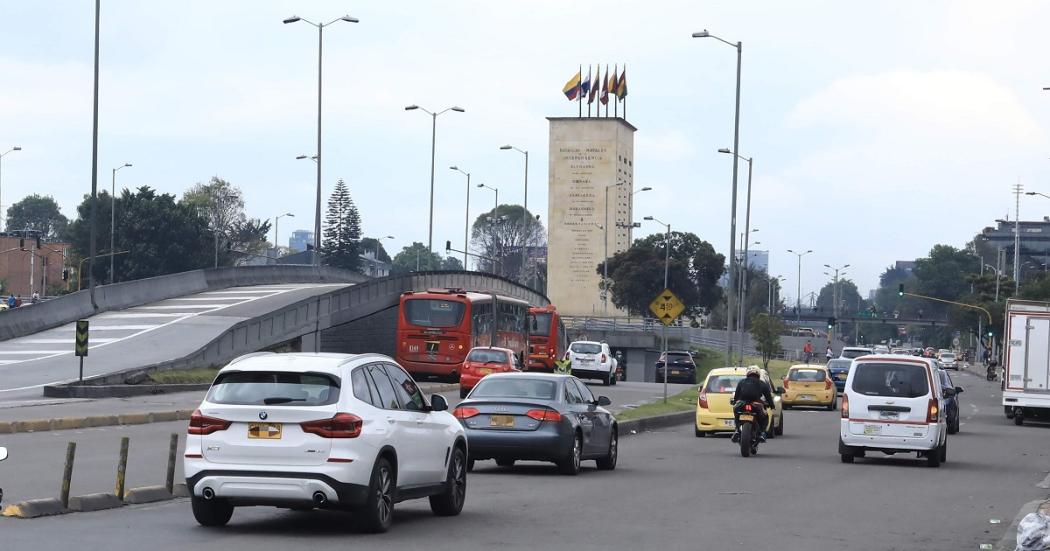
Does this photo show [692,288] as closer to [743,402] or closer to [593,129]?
[593,129]

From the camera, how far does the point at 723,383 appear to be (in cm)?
2922

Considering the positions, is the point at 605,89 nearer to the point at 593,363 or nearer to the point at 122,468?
the point at 593,363

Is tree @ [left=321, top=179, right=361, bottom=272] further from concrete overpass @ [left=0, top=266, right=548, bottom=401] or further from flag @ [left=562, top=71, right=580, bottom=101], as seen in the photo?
concrete overpass @ [left=0, top=266, right=548, bottom=401]

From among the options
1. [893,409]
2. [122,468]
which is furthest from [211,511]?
[893,409]

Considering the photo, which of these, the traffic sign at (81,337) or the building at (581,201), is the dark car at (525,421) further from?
the building at (581,201)

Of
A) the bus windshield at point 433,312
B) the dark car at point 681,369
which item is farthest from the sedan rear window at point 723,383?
the dark car at point 681,369

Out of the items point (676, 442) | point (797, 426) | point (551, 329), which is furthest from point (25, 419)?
point (551, 329)

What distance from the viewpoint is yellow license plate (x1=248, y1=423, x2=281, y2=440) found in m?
12.1

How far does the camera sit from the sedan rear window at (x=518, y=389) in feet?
65.2

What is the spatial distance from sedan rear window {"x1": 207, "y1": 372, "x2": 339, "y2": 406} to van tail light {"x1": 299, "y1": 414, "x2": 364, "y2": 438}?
0.19 metres

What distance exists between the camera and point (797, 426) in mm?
35562

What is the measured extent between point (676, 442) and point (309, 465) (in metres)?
17.0

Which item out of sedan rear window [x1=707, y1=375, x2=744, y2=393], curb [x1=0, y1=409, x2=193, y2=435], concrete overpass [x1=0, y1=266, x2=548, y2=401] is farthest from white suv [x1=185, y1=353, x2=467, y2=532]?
concrete overpass [x1=0, y1=266, x2=548, y2=401]

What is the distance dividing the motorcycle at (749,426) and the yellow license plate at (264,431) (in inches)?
517
